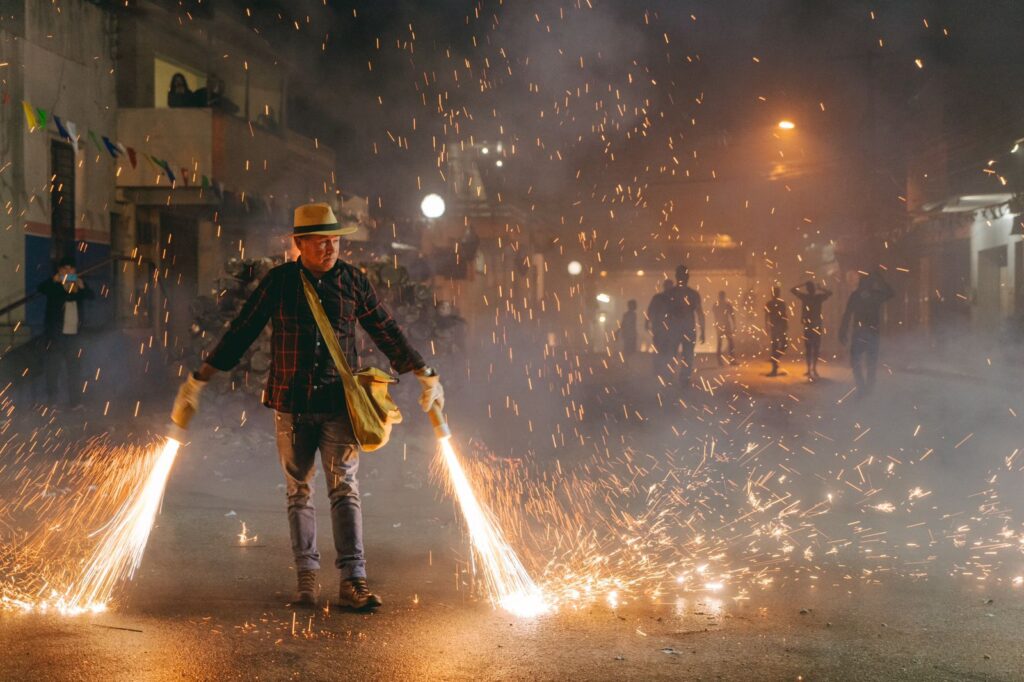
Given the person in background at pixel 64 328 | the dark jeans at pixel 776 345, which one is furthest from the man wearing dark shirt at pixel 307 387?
the dark jeans at pixel 776 345

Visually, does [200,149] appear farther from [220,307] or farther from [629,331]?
[629,331]

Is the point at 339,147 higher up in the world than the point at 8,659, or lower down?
higher up

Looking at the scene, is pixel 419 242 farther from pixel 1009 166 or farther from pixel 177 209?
pixel 1009 166

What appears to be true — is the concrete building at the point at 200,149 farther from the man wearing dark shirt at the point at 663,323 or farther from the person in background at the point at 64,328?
the man wearing dark shirt at the point at 663,323

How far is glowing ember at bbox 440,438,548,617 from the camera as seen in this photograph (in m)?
4.13

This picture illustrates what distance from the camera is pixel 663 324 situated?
514 inches

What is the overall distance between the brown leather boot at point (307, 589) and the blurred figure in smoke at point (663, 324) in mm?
9161

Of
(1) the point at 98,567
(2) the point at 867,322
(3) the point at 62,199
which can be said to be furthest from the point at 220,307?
(2) the point at 867,322

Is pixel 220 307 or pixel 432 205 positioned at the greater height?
pixel 432 205

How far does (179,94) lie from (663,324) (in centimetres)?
994

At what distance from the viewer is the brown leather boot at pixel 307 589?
4.09m

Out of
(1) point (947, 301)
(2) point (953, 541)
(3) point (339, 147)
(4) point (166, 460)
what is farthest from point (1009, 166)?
(4) point (166, 460)

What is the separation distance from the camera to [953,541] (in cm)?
549

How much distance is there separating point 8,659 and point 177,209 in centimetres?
1563
